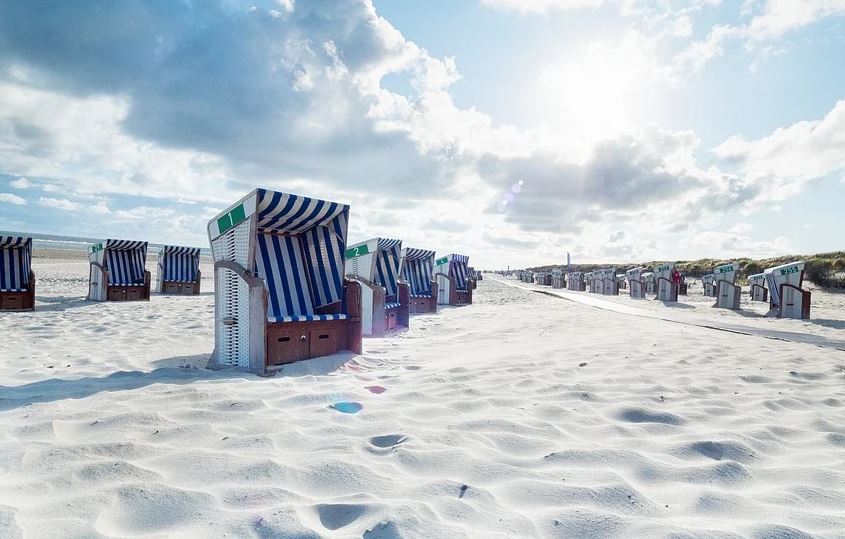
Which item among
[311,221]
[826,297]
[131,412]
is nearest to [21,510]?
[131,412]

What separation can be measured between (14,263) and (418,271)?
9.54 meters

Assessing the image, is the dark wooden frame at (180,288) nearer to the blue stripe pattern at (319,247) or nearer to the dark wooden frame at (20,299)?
the dark wooden frame at (20,299)

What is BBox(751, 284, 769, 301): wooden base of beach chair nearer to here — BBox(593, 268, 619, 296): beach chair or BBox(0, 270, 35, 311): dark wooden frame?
BBox(593, 268, 619, 296): beach chair

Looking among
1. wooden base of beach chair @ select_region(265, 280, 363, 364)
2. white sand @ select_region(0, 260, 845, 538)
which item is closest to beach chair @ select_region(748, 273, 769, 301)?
white sand @ select_region(0, 260, 845, 538)

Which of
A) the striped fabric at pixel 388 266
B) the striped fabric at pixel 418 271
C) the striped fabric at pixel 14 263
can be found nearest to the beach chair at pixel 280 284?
the striped fabric at pixel 388 266

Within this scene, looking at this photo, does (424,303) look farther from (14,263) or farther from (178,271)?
(14,263)

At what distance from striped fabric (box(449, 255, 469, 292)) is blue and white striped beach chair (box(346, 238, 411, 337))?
614 centimetres

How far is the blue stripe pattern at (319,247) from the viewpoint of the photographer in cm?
550

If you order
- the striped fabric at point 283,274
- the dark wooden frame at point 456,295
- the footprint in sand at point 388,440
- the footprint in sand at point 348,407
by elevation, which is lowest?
the footprint in sand at point 388,440

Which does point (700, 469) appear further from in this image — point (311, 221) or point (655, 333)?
point (655, 333)

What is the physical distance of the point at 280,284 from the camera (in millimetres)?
5531

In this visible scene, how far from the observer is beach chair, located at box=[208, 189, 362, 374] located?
4625 millimetres

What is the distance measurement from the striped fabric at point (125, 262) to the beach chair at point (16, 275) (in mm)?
2247

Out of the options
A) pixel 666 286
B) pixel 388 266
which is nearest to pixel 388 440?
pixel 388 266
